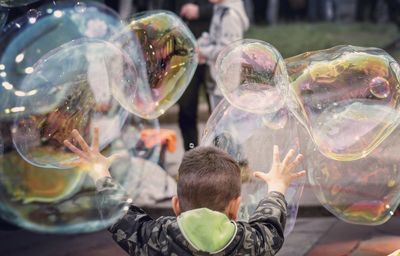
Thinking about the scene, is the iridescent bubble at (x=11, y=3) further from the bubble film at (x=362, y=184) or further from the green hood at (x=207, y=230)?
the green hood at (x=207, y=230)

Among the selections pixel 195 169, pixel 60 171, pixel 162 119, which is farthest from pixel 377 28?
pixel 195 169

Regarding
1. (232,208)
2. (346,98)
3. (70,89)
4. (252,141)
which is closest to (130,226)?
(232,208)

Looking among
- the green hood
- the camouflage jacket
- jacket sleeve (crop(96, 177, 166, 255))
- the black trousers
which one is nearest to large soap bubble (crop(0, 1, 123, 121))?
the black trousers

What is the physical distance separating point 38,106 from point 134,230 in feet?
5.41

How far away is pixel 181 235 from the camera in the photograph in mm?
2605

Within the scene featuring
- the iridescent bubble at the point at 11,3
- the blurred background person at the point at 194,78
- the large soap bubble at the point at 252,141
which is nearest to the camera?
the large soap bubble at the point at 252,141

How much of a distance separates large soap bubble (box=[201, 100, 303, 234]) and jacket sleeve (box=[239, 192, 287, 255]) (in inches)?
32.3

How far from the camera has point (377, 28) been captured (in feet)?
40.1

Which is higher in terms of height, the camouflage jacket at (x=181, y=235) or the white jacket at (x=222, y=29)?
the camouflage jacket at (x=181, y=235)

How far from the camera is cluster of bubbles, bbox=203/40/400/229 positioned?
12.7 feet

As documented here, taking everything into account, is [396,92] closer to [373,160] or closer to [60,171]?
[373,160]

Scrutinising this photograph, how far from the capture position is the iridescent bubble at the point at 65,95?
4125mm

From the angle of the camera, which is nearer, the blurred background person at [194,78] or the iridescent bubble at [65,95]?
the iridescent bubble at [65,95]

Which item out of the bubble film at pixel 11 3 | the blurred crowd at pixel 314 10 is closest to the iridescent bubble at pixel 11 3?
the bubble film at pixel 11 3
